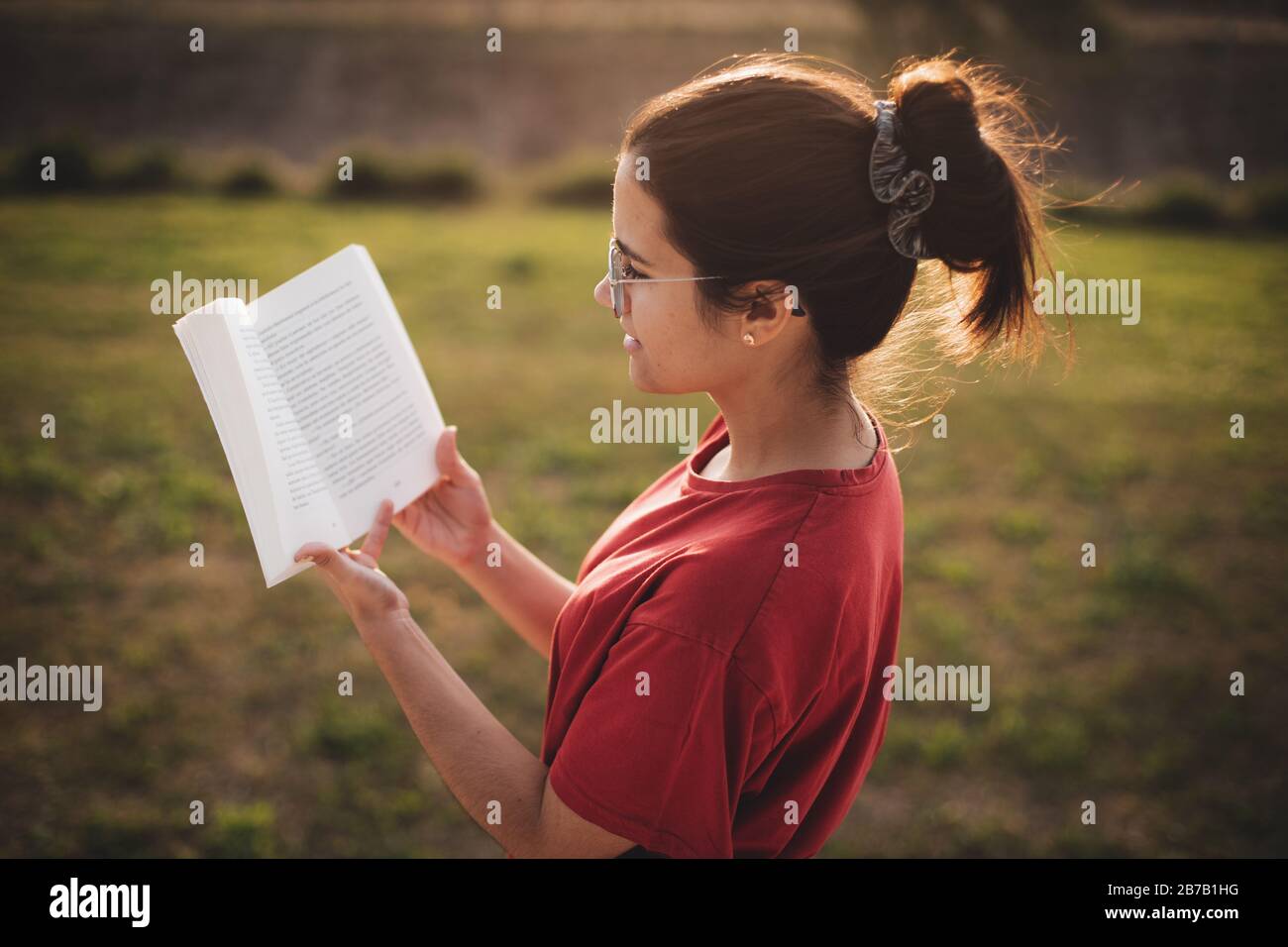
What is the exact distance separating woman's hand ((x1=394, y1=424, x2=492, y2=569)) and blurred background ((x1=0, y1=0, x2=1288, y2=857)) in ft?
4.18

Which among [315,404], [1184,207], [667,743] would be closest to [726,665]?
[667,743]

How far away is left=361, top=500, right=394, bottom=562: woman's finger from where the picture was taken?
5.79ft

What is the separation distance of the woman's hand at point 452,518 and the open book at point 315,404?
0.28 feet

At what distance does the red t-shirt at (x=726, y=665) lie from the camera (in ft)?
4.26

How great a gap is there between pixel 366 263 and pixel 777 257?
0.78m

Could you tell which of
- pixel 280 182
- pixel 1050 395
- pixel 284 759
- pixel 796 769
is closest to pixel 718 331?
pixel 796 769

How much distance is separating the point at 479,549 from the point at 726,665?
3.01 ft

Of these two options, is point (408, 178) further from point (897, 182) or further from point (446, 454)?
point (897, 182)

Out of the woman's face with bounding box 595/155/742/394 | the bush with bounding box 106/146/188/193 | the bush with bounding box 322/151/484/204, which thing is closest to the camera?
the woman's face with bounding box 595/155/742/394

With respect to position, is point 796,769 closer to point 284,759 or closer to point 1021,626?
point 284,759

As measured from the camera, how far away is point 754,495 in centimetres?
148

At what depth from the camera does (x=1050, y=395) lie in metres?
7.07
